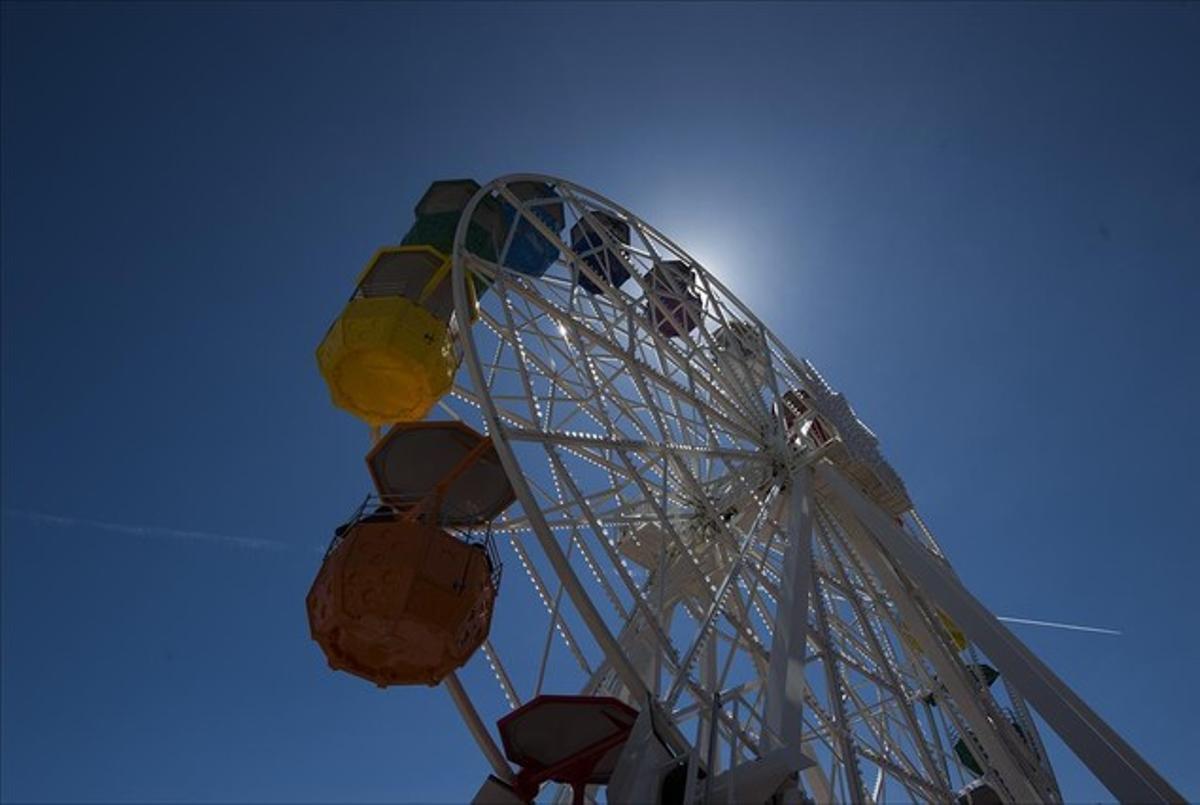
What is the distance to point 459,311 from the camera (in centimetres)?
1097

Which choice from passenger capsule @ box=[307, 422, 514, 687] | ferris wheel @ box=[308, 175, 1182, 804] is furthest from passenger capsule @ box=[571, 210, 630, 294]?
passenger capsule @ box=[307, 422, 514, 687]

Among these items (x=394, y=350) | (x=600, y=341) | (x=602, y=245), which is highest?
(x=602, y=245)

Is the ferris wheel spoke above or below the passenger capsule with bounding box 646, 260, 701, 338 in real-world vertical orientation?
below

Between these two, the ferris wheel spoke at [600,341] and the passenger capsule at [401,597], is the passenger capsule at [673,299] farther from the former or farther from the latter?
the passenger capsule at [401,597]

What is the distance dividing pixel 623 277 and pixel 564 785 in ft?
37.1

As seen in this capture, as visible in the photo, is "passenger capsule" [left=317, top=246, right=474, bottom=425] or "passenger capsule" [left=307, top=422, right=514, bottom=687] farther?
"passenger capsule" [left=317, top=246, right=474, bottom=425]

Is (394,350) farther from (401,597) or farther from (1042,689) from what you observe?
(1042,689)

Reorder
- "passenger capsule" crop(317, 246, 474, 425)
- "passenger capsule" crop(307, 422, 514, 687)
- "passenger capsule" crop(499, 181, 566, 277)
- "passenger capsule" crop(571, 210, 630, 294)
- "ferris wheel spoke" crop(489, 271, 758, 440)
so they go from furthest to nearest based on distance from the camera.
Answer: "passenger capsule" crop(499, 181, 566, 277)
"passenger capsule" crop(571, 210, 630, 294)
"passenger capsule" crop(317, 246, 474, 425)
"ferris wheel spoke" crop(489, 271, 758, 440)
"passenger capsule" crop(307, 422, 514, 687)

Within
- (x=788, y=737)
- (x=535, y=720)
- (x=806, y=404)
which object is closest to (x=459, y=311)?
(x=535, y=720)

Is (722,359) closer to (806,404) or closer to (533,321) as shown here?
(806,404)

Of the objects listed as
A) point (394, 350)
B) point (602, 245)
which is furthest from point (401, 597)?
point (602, 245)

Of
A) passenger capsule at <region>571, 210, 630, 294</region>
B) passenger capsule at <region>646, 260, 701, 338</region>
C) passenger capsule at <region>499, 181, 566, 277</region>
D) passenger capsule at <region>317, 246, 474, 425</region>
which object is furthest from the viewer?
passenger capsule at <region>499, 181, 566, 277</region>

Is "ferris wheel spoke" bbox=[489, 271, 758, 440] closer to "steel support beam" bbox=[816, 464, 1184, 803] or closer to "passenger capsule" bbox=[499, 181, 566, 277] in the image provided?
"steel support beam" bbox=[816, 464, 1184, 803]

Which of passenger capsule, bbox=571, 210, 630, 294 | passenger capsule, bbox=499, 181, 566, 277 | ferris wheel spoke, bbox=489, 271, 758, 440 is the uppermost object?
passenger capsule, bbox=499, 181, 566, 277
